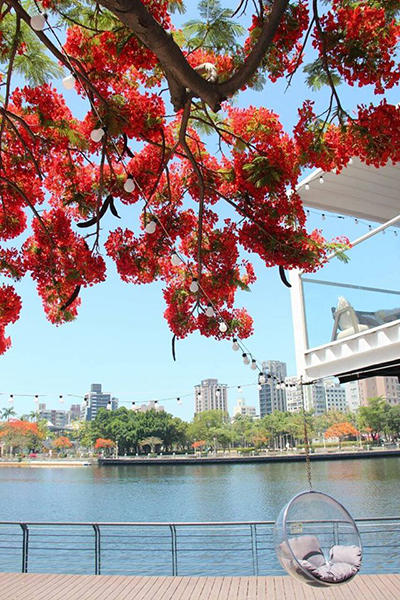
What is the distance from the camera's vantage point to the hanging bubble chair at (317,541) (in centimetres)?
337

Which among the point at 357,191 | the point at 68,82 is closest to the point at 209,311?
the point at 68,82

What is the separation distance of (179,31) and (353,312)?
149 inches

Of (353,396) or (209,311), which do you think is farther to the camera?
(353,396)

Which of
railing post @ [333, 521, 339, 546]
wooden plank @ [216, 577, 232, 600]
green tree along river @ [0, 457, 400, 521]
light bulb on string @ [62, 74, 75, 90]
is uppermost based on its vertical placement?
light bulb on string @ [62, 74, 75, 90]

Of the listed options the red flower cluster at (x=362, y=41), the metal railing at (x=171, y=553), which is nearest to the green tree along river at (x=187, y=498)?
the metal railing at (x=171, y=553)

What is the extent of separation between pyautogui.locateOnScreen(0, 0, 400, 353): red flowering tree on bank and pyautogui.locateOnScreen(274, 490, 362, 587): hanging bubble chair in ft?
5.35

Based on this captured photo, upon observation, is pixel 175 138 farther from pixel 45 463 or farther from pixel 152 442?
pixel 45 463

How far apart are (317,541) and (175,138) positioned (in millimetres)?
3059

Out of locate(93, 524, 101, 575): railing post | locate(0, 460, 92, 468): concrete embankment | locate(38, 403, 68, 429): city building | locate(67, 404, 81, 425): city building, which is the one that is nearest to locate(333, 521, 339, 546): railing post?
locate(93, 524, 101, 575): railing post

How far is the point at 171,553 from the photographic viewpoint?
398 inches

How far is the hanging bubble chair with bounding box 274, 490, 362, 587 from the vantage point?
3.37m

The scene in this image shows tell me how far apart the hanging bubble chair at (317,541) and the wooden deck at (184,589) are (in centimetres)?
124

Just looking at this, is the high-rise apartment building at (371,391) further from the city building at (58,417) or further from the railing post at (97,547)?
the city building at (58,417)

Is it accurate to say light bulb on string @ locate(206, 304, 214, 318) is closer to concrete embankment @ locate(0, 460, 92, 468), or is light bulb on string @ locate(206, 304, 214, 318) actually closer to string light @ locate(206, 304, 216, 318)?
string light @ locate(206, 304, 216, 318)
